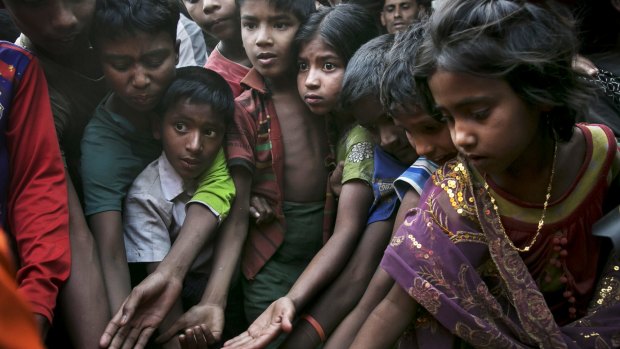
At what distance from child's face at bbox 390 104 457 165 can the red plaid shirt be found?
0.61m

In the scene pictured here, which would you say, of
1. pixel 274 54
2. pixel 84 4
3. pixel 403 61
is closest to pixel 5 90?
pixel 84 4

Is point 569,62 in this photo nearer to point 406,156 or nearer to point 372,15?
point 406,156

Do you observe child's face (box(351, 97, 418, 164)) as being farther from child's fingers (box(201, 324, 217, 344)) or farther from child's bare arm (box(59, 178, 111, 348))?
child's bare arm (box(59, 178, 111, 348))

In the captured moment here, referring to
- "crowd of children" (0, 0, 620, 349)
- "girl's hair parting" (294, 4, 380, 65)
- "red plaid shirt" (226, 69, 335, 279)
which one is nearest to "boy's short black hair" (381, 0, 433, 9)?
"crowd of children" (0, 0, 620, 349)

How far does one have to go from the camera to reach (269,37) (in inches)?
118

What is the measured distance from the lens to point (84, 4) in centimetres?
271

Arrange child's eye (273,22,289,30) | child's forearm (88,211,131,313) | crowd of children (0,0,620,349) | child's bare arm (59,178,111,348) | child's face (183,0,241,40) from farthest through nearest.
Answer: child's face (183,0,241,40)
child's eye (273,22,289,30)
child's forearm (88,211,131,313)
child's bare arm (59,178,111,348)
crowd of children (0,0,620,349)

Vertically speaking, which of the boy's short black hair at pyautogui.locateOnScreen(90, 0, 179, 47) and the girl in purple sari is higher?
the boy's short black hair at pyautogui.locateOnScreen(90, 0, 179, 47)

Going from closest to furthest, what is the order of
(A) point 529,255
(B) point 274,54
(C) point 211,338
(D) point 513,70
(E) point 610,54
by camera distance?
(D) point 513,70 < (A) point 529,255 < (C) point 211,338 < (E) point 610,54 < (B) point 274,54

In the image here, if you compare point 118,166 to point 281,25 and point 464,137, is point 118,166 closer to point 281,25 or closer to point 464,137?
point 281,25

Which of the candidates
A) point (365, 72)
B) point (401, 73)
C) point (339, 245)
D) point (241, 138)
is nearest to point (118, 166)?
point (241, 138)

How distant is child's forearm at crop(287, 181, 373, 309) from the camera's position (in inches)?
104

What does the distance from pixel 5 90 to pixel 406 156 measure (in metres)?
1.36

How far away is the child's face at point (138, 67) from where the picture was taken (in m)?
2.77
